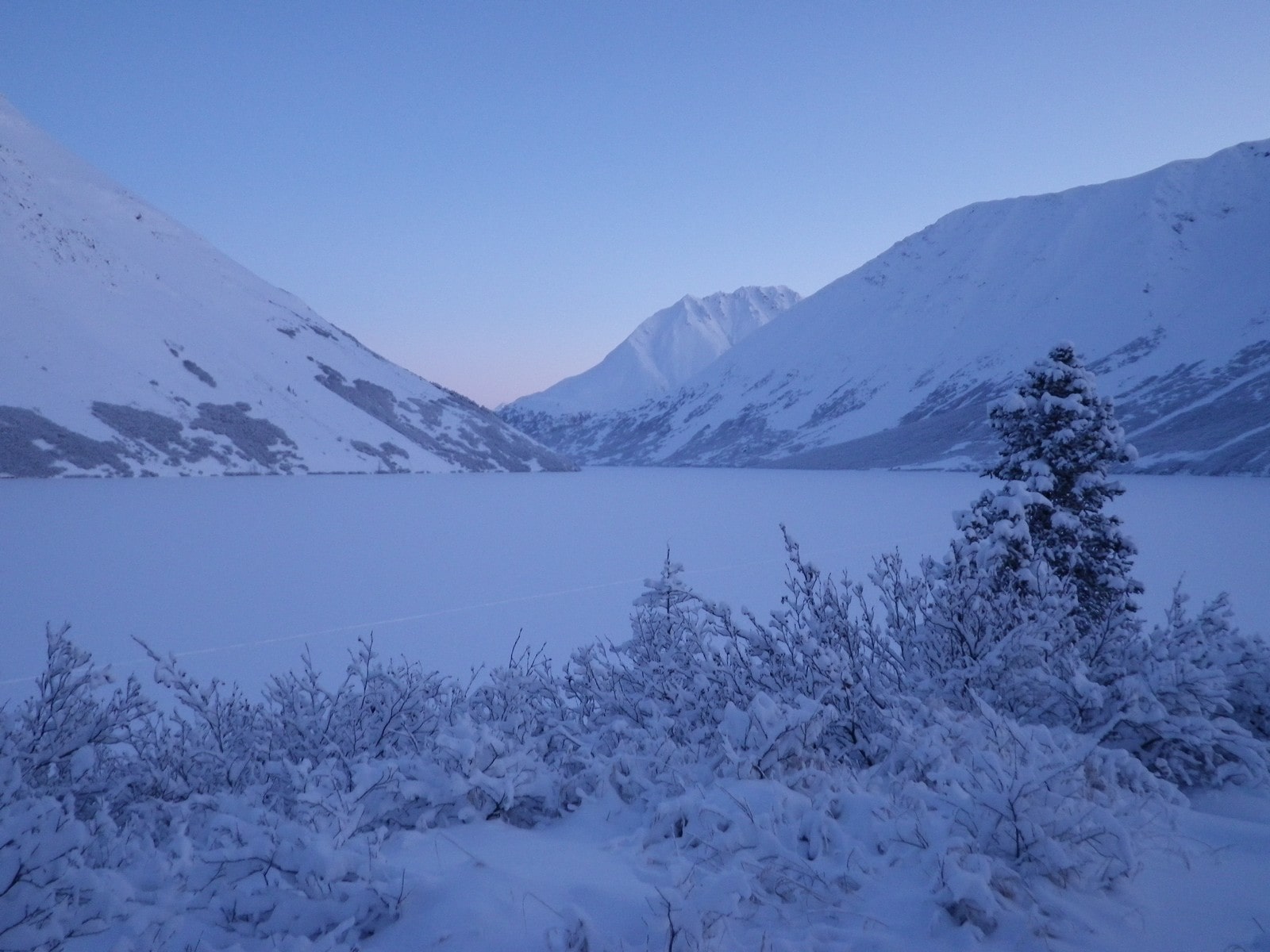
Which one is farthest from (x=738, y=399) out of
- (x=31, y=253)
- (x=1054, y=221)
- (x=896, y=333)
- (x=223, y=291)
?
(x=31, y=253)

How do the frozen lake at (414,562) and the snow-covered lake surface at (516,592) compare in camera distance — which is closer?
the snow-covered lake surface at (516,592)

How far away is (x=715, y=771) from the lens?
3.93 m

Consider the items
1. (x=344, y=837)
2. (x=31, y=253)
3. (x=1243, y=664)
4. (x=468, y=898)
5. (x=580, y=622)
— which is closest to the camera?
(x=468, y=898)

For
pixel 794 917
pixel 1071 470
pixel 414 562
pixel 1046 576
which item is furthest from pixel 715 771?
pixel 414 562

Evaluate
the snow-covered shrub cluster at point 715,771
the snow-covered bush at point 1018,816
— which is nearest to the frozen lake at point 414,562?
the snow-covered shrub cluster at point 715,771

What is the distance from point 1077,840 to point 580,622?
38.4ft

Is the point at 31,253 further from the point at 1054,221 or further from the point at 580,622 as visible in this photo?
the point at 1054,221

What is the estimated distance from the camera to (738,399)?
7751 inches

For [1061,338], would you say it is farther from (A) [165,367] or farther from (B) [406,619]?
(A) [165,367]

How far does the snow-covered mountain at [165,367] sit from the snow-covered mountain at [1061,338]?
227ft

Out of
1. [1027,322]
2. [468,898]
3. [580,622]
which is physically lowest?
[580,622]

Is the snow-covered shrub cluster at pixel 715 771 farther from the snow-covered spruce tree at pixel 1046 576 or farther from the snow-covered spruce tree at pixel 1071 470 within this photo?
the snow-covered spruce tree at pixel 1071 470

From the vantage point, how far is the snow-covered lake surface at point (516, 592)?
2.71 meters

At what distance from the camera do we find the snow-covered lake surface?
8.89ft
